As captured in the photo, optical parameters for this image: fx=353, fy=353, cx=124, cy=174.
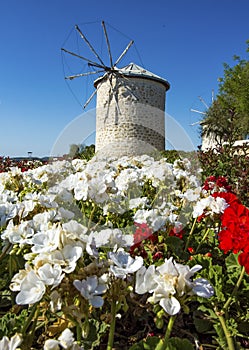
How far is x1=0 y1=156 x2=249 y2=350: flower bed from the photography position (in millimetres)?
980

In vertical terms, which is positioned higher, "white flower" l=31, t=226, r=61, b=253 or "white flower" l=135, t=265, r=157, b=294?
"white flower" l=31, t=226, r=61, b=253

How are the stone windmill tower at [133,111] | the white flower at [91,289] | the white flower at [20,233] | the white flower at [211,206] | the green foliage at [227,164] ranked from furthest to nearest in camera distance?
the stone windmill tower at [133,111] < the green foliage at [227,164] < the white flower at [211,206] < the white flower at [20,233] < the white flower at [91,289]

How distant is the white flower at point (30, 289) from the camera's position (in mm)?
930

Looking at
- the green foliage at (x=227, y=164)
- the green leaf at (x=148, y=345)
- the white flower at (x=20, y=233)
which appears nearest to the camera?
the green leaf at (x=148, y=345)

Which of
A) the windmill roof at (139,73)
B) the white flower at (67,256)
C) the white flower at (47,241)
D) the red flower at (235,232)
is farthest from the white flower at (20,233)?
the windmill roof at (139,73)

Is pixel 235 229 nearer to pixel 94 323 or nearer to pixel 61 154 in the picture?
A: pixel 94 323

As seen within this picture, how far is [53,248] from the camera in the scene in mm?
984

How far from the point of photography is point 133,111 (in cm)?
2130

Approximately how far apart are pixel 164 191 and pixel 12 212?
151 cm

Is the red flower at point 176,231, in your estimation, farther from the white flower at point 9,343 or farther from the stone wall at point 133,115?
the stone wall at point 133,115

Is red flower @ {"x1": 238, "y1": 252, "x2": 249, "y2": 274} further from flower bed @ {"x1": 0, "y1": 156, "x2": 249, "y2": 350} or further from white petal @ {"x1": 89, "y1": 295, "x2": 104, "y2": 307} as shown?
white petal @ {"x1": 89, "y1": 295, "x2": 104, "y2": 307}

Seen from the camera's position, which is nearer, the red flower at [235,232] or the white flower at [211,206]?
the red flower at [235,232]

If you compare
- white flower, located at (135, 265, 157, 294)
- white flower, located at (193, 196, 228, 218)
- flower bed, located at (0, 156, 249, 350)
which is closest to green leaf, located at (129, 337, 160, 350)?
flower bed, located at (0, 156, 249, 350)

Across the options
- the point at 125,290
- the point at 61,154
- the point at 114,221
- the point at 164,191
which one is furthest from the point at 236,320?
the point at 61,154
